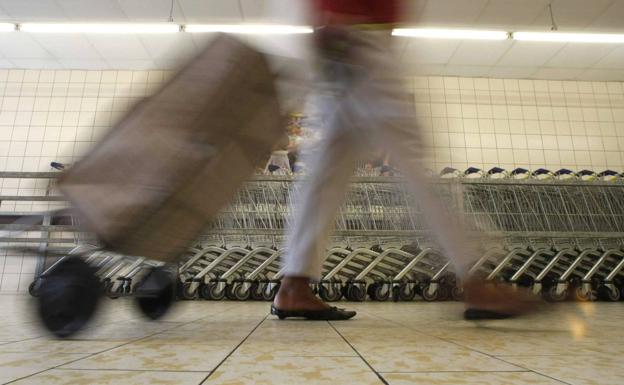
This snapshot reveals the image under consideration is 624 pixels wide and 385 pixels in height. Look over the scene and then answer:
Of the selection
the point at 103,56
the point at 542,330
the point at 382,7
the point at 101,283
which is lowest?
the point at 542,330

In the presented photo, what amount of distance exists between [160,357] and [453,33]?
5327 millimetres

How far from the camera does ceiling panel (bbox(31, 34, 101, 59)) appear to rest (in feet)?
17.5

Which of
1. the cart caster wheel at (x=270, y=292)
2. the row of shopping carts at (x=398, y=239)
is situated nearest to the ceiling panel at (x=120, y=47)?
the row of shopping carts at (x=398, y=239)

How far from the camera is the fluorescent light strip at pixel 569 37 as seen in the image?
16.6 ft

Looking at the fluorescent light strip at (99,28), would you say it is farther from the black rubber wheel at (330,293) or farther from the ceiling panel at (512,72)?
the ceiling panel at (512,72)

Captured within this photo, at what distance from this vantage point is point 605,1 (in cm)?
448

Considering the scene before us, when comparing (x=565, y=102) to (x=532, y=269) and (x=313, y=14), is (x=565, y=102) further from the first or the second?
(x=313, y=14)

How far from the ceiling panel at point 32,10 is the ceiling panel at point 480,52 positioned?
5.02 meters

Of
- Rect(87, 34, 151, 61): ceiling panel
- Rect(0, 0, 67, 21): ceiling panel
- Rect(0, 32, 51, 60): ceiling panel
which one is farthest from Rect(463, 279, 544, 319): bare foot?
Rect(0, 32, 51, 60): ceiling panel

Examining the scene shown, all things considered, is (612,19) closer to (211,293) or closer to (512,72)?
(512,72)

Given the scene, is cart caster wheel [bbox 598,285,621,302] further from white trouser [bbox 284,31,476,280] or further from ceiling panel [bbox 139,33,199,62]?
ceiling panel [bbox 139,33,199,62]

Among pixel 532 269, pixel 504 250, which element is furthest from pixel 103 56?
pixel 532 269

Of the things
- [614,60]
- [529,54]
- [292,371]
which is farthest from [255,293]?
[614,60]

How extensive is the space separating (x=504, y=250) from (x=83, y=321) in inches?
147
